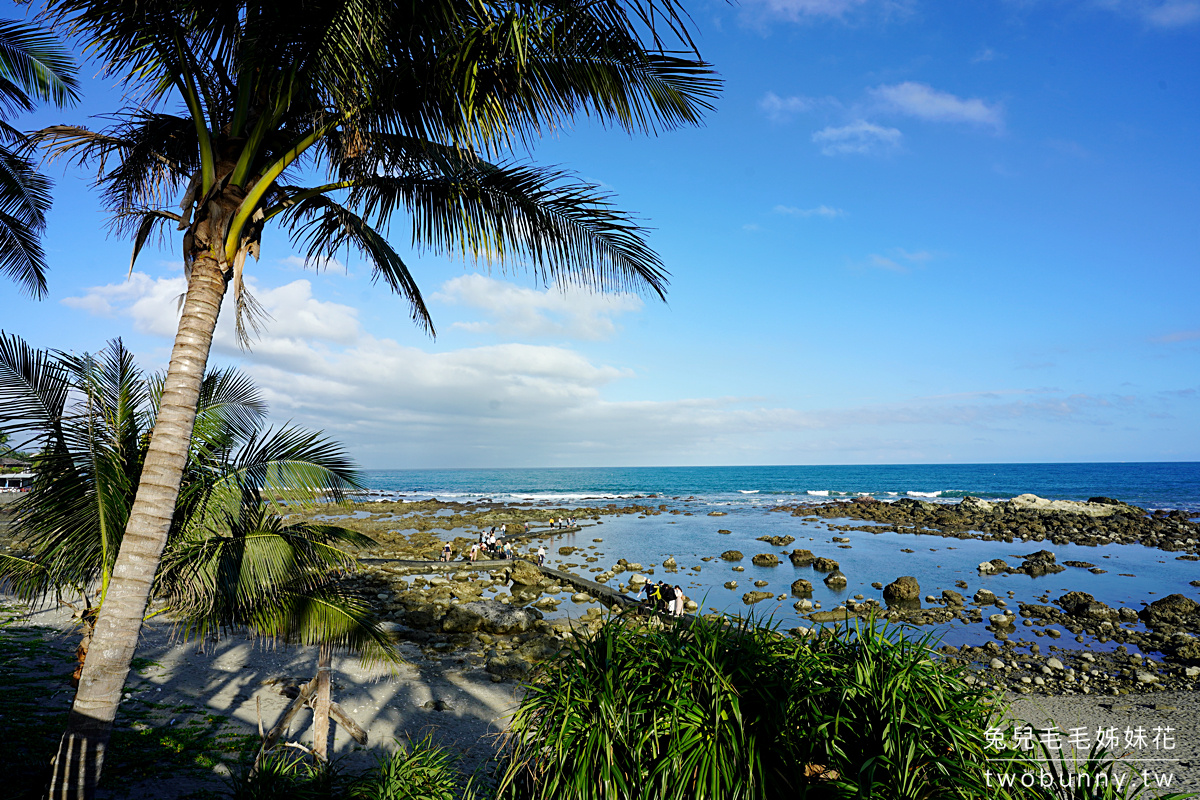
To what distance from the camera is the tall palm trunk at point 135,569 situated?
13.4 feet

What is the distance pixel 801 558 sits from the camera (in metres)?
24.9

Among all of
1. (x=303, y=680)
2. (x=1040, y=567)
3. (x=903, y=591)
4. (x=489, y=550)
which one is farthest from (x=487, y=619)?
(x=1040, y=567)

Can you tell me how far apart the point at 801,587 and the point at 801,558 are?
578 centimetres

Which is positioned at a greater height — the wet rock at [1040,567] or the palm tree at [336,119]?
the palm tree at [336,119]

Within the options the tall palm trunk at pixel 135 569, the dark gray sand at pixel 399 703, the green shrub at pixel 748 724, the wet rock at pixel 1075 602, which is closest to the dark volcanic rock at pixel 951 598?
the wet rock at pixel 1075 602

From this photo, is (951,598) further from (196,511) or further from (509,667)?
(196,511)

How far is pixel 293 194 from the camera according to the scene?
195 inches

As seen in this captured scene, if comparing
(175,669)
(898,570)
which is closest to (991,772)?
(175,669)

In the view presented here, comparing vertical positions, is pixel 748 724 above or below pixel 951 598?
above

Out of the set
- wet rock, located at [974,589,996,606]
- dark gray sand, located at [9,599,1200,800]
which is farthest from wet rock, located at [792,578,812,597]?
dark gray sand, located at [9,599,1200,800]

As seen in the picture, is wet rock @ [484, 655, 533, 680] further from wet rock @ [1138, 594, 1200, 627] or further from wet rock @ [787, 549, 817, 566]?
wet rock @ [1138, 594, 1200, 627]

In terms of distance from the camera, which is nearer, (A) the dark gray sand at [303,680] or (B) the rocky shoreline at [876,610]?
(A) the dark gray sand at [303,680]

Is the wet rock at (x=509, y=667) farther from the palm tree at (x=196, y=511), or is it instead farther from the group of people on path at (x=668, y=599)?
the palm tree at (x=196, y=511)

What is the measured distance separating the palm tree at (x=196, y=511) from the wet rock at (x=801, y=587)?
15.9 m
